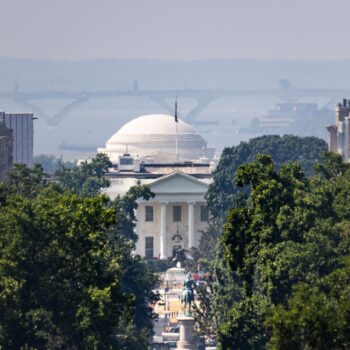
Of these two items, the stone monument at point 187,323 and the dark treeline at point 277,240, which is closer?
the dark treeline at point 277,240

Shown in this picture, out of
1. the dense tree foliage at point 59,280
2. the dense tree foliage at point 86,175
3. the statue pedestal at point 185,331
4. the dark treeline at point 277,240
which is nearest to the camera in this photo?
the dense tree foliage at point 59,280

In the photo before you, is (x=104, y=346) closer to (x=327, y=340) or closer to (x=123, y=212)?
(x=327, y=340)

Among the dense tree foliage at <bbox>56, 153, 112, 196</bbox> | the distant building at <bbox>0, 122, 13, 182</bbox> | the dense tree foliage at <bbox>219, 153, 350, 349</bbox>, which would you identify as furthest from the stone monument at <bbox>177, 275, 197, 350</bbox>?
the dense tree foliage at <bbox>56, 153, 112, 196</bbox>

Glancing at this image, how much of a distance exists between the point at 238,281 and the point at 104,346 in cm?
3272

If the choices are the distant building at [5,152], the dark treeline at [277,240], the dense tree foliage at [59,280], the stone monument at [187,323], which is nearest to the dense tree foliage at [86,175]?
the distant building at [5,152]

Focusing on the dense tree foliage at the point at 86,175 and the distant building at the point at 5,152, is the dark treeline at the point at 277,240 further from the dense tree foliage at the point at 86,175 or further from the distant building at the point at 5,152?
the dense tree foliage at the point at 86,175

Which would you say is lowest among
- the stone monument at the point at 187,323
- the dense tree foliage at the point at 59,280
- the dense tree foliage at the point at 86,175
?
the dense tree foliage at the point at 59,280

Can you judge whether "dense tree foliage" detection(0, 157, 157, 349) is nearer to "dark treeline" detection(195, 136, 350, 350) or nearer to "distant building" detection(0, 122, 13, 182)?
"dark treeline" detection(195, 136, 350, 350)

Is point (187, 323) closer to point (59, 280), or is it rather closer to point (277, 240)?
point (277, 240)

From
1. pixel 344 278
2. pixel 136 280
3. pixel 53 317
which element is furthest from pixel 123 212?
pixel 344 278

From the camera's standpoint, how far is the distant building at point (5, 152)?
150 metres

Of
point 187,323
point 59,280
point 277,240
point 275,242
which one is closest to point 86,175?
point 187,323

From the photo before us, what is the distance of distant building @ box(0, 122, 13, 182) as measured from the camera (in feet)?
491

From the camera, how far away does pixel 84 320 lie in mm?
70688
